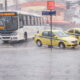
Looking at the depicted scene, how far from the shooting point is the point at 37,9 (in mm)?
60344

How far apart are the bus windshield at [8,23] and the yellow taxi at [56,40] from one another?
3.34 metres

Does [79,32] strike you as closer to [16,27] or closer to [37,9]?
[16,27]

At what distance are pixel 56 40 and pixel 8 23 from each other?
223 inches

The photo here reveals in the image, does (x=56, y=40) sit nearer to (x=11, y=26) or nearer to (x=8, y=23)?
(x=11, y=26)

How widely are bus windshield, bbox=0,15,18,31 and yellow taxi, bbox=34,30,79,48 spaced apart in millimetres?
3337

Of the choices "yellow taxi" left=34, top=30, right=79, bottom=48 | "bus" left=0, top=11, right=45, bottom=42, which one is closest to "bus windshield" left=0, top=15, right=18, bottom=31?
"bus" left=0, top=11, right=45, bottom=42

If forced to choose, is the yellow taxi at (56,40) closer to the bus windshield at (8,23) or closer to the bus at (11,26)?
the bus at (11,26)

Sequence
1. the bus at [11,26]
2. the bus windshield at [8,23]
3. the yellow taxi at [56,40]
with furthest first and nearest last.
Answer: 1. the bus windshield at [8,23]
2. the bus at [11,26]
3. the yellow taxi at [56,40]

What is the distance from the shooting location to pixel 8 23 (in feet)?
80.8

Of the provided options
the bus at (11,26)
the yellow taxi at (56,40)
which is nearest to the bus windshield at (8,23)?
the bus at (11,26)

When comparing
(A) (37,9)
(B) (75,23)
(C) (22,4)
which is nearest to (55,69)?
(B) (75,23)

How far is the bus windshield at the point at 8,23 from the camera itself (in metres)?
24.6

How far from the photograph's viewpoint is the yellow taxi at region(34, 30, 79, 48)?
20.3 meters

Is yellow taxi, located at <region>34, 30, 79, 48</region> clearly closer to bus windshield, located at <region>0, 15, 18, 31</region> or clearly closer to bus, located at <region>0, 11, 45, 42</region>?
bus, located at <region>0, 11, 45, 42</region>
